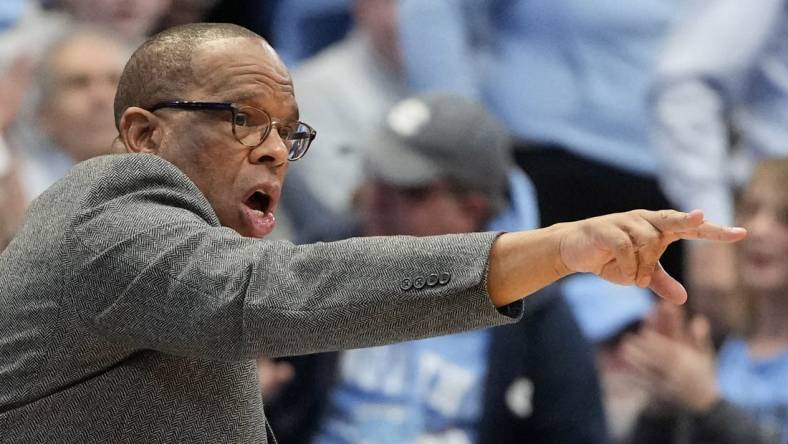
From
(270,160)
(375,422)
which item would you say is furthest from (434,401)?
(270,160)

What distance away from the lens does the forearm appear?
152cm

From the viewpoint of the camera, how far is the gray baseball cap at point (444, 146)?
4.62 metres

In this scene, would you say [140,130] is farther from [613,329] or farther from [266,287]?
[613,329]

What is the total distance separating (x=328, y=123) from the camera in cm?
514

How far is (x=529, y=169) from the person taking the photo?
4.87 m

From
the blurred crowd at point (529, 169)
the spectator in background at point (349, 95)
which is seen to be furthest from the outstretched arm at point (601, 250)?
the spectator in background at point (349, 95)

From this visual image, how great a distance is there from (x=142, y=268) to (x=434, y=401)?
3202 millimetres

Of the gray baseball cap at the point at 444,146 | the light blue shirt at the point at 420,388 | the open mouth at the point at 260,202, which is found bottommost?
the light blue shirt at the point at 420,388

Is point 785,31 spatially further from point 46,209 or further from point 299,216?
point 46,209

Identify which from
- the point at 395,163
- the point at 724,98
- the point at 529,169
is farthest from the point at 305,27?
the point at 724,98

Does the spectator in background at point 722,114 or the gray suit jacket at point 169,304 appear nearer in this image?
the gray suit jacket at point 169,304

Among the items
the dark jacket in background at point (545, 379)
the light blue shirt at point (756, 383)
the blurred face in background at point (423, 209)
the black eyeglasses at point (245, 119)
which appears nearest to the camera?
the black eyeglasses at point (245, 119)

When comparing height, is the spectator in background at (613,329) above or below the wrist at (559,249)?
below

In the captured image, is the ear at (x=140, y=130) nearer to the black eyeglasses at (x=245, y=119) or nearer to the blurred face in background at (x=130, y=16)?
the black eyeglasses at (x=245, y=119)
